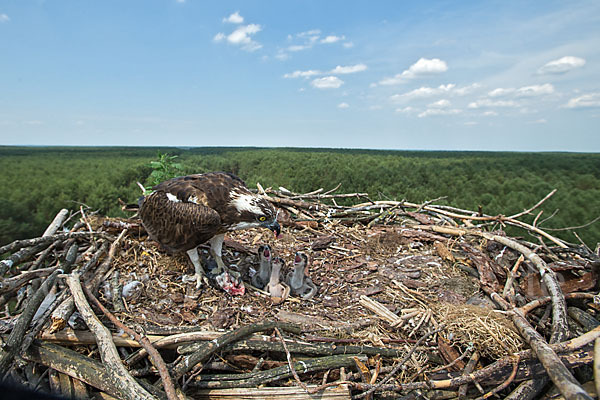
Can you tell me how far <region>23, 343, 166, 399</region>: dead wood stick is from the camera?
2455 millimetres

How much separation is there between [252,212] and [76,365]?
2139 millimetres

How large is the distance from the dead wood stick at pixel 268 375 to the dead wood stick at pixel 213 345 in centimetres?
15

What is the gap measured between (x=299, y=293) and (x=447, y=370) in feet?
5.82

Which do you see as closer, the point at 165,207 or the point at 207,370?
the point at 207,370

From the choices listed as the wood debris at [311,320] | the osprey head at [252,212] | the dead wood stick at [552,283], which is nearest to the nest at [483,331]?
the wood debris at [311,320]

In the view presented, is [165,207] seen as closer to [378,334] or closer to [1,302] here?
[1,302]

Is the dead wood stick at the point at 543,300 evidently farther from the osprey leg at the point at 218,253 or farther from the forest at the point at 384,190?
the forest at the point at 384,190

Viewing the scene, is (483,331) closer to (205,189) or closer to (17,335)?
(205,189)

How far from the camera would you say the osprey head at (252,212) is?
3.88 metres

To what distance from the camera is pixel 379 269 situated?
449cm

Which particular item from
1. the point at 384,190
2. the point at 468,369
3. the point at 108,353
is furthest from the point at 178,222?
the point at 384,190

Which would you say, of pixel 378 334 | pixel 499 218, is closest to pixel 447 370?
pixel 378 334

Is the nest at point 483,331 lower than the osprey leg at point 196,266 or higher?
lower

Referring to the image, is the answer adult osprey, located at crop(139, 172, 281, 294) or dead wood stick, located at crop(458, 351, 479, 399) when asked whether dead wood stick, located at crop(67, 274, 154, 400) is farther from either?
dead wood stick, located at crop(458, 351, 479, 399)
